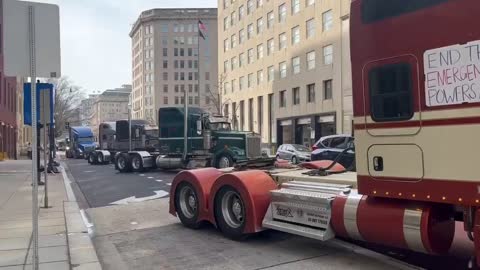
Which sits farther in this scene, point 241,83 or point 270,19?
point 241,83

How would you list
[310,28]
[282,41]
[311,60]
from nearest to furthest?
1. [311,60]
2. [310,28]
3. [282,41]

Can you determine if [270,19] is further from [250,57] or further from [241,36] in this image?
[241,36]

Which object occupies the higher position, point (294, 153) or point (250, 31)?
point (250, 31)

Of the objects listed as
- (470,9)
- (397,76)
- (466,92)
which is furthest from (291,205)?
(470,9)

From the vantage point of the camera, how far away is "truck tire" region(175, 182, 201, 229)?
29.3 ft

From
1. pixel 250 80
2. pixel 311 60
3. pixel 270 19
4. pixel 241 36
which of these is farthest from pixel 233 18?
pixel 311 60

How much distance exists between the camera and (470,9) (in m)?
4.95

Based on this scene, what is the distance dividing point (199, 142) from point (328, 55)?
26.4m

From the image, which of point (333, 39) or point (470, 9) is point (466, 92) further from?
point (333, 39)

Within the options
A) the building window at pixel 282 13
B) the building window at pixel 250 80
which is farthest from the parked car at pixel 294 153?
the building window at pixel 250 80

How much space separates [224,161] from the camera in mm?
21453

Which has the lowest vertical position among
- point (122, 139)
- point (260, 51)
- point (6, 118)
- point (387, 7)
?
point (122, 139)

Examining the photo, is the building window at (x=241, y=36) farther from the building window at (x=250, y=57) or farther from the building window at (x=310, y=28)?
the building window at (x=310, y=28)

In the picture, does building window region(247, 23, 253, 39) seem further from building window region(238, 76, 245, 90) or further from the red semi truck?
the red semi truck
